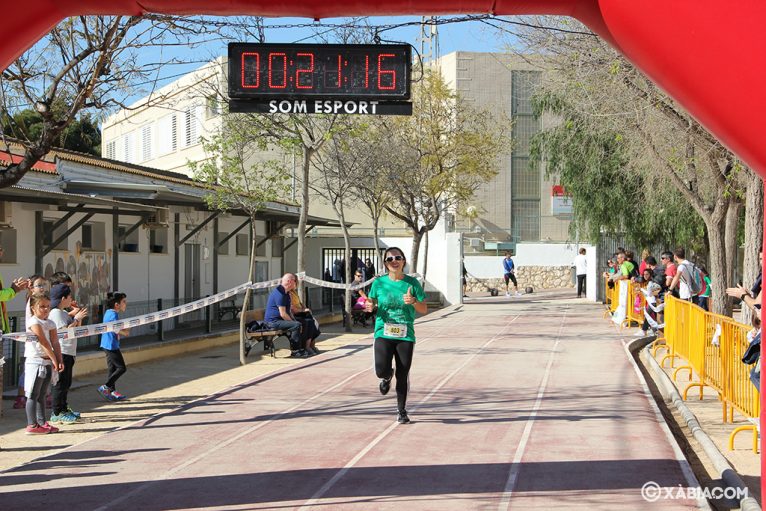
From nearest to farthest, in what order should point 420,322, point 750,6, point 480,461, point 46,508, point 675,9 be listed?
point 750,6 → point 675,9 → point 46,508 → point 480,461 → point 420,322

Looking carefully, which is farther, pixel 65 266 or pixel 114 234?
pixel 114 234

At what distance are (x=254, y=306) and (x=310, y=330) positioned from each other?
714 centimetres

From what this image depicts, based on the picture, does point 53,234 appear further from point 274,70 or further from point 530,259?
point 530,259

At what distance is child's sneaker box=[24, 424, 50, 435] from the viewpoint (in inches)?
410

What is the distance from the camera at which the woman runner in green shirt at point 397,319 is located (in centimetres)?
1050

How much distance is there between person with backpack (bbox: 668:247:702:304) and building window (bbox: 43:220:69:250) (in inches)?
456

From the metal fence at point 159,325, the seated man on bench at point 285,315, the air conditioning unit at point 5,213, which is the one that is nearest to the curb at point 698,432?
the seated man on bench at point 285,315

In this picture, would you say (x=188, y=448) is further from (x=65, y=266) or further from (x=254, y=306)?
(x=254, y=306)

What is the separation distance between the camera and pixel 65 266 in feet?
61.6

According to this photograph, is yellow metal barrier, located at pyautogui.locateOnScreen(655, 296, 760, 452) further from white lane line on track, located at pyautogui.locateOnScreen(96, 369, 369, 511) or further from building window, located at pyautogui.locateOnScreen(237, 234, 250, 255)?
building window, located at pyautogui.locateOnScreen(237, 234, 250, 255)

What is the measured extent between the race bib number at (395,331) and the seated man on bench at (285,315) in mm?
7818

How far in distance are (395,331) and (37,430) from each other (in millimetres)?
4043

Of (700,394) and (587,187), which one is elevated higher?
(587,187)

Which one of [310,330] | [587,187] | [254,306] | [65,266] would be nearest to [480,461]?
[310,330]
